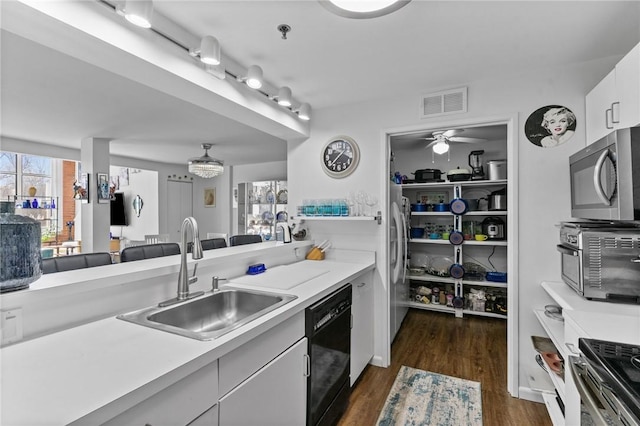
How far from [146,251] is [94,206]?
2.37 meters

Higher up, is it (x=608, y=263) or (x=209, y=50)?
(x=209, y=50)

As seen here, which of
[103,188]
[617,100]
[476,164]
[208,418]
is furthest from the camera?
[103,188]

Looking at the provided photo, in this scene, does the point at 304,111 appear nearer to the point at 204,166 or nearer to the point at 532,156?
the point at 532,156

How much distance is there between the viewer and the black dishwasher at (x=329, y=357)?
1.63 m

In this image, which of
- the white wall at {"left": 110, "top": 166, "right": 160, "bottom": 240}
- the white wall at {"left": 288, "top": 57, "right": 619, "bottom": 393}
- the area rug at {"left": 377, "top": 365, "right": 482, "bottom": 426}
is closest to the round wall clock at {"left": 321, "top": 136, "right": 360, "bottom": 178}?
the white wall at {"left": 288, "top": 57, "right": 619, "bottom": 393}

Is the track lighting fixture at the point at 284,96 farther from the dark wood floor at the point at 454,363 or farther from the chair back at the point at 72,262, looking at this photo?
the dark wood floor at the point at 454,363

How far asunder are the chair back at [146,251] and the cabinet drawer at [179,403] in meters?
1.52

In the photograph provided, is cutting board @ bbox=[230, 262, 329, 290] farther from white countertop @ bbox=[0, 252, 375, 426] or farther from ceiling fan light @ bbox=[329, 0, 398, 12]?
ceiling fan light @ bbox=[329, 0, 398, 12]

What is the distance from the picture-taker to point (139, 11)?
4.06 feet

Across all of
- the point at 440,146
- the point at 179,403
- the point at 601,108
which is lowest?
the point at 179,403

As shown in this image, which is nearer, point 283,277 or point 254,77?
point 254,77

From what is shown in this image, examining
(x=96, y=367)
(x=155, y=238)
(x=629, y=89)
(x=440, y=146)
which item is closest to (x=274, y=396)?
(x=96, y=367)

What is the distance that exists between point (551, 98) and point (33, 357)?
3.06 m

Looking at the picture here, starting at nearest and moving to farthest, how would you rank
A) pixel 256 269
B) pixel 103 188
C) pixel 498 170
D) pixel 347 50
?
pixel 347 50, pixel 256 269, pixel 498 170, pixel 103 188
